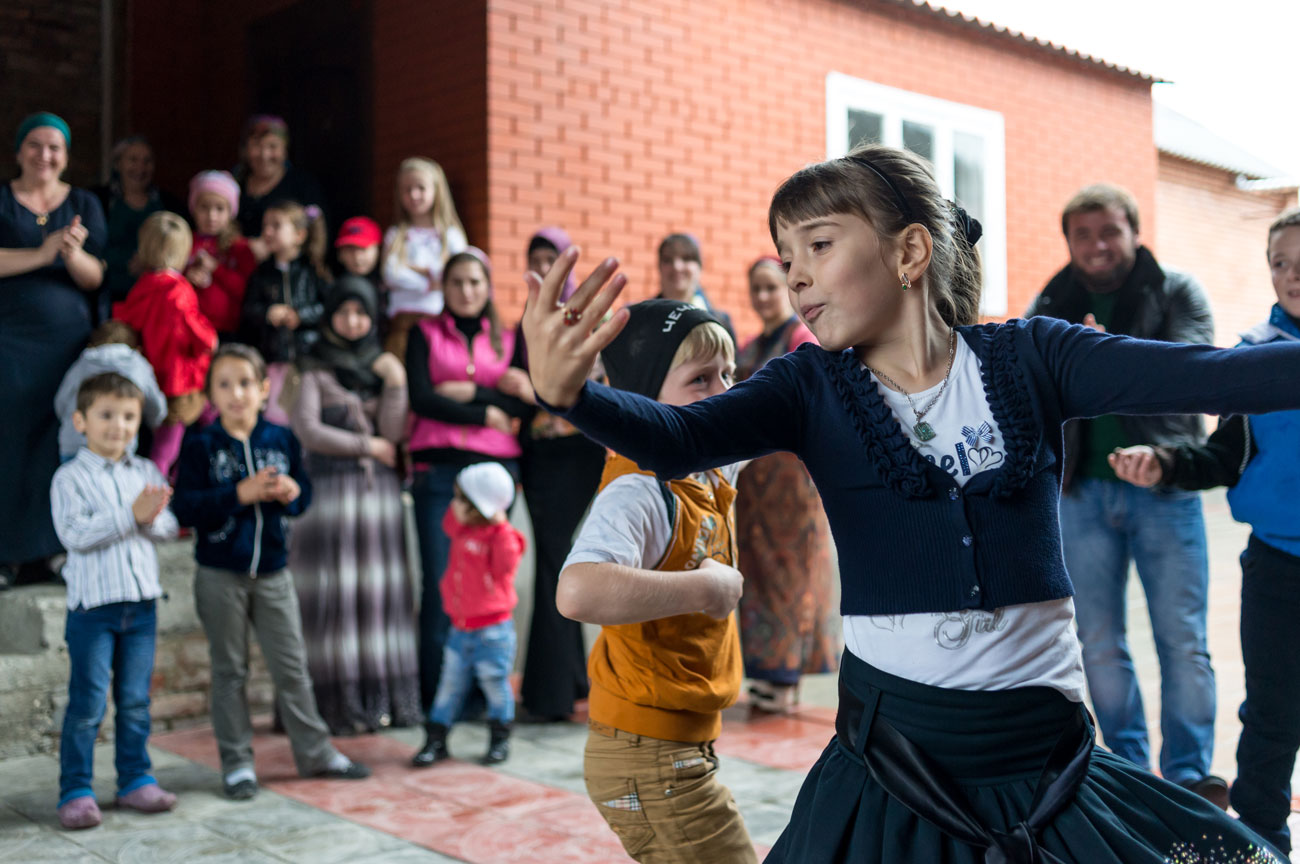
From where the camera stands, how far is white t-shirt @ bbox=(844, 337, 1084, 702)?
1.62m

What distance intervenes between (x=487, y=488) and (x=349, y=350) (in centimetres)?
106

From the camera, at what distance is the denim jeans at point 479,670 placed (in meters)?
4.86

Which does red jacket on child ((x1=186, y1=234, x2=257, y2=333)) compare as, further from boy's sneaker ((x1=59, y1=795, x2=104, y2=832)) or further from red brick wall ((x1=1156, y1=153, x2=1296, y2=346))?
red brick wall ((x1=1156, y1=153, x2=1296, y2=346))

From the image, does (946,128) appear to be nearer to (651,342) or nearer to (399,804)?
(399,804)

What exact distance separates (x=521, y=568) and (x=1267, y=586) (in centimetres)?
390

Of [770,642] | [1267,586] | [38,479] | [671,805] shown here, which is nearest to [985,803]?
[671,805]

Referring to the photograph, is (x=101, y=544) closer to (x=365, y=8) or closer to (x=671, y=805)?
(x=671, y=805)

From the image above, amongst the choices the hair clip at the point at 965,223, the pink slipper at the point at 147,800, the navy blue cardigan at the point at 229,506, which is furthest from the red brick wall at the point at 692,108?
the hair clip at the point at 965,223

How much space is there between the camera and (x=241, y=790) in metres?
4.36

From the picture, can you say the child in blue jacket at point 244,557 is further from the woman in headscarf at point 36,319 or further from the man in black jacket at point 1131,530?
the man in black jacket at point 1131,530

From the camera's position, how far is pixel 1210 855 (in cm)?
153

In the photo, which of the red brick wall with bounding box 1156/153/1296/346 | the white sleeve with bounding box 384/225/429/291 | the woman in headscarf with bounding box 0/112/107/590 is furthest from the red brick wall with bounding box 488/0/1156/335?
the red brick wall with bounding box 1156/153/1296/346

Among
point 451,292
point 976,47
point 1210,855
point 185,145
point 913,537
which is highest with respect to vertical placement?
point 976,47

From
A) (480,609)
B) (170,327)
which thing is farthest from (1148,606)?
(170,327)
